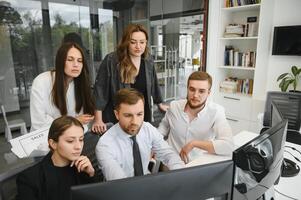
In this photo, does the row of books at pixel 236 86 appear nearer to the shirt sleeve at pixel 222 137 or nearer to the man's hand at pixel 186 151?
the shirt sleeve at pixel 222 137

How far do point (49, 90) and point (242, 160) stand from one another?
130 cm

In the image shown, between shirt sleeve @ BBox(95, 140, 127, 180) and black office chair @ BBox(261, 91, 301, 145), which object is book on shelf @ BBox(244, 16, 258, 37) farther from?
shirt sleeve @ BBox(95, 140, 127, 180)

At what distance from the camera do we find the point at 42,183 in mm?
1041

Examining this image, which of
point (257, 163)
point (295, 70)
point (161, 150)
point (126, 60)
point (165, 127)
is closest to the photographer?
point (257, 163)

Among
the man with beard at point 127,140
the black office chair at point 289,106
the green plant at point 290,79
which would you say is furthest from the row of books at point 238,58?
the man with beard at point 127,140

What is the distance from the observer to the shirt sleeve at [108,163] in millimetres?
1070

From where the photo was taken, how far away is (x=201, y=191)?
0.67 m

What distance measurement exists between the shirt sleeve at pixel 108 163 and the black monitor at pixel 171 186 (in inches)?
18.4

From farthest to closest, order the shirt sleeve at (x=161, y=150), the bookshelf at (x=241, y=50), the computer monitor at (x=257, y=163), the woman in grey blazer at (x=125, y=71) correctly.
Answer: the bookshelf at (x=241, y=50)
the woman in grey blazer at (x=125, y=71)
the shirt sleeve at (x=161, y=150)
the computer monitor at (x=257, y=163)

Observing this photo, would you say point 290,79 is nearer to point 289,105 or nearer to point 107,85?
point 289,105

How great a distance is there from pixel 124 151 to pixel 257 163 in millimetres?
650

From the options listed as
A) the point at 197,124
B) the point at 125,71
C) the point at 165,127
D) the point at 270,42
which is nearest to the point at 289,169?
the point at 197,124

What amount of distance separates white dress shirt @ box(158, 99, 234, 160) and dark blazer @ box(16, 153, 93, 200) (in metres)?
0.82

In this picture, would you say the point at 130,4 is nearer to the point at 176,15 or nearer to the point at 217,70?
the point at 176,15
